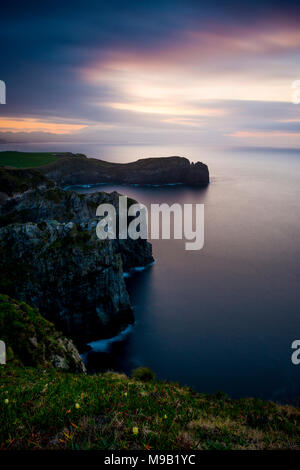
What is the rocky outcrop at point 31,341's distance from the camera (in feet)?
65.7

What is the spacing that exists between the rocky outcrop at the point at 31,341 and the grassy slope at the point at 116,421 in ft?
21.2

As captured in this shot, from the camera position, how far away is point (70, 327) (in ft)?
163

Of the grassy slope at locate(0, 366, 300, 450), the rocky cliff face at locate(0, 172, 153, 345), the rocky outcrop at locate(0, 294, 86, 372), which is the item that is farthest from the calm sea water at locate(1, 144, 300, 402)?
the grassy slope at locate(0, 366, 300, 450)

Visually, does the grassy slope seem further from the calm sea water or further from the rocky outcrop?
the calm sea water

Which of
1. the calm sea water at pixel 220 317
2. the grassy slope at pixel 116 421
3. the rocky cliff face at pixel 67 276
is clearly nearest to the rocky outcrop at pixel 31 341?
the grassy slope at pixel 116 421

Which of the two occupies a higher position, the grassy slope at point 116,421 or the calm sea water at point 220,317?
the grassy slope at point 116,421

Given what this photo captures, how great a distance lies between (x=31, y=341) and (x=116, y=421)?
1519cm

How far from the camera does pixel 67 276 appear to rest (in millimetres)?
47406

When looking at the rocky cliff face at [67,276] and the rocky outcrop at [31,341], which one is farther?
the rocky cliff face at [67,276]

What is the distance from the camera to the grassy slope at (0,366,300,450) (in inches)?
298

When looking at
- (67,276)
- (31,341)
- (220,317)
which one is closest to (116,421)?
(31,341)

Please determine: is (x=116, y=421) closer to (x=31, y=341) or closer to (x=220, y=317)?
(x=31, y=341)

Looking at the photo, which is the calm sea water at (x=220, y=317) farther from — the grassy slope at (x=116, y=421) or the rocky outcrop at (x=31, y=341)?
the grassy slope at (x=116, y=421)

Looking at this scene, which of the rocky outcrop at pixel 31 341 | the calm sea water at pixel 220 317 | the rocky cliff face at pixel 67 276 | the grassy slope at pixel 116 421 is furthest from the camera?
the rocky cliff face at pixel 67 276
